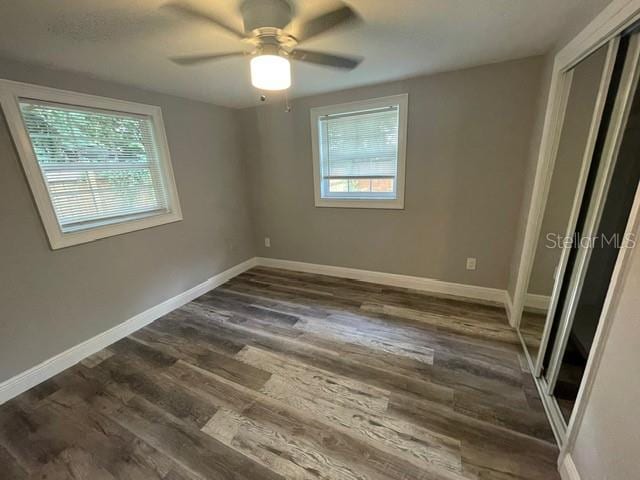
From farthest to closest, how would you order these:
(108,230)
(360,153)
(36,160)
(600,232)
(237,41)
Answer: (360,153)
(108,230)
(36,160)
(237,41)
(600,232)

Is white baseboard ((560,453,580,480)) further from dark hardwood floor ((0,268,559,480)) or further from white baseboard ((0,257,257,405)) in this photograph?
white baseboard ((0,257,257,405))

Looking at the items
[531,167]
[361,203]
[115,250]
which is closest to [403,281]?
[361,203]

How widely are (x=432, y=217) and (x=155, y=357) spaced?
2.85 metres

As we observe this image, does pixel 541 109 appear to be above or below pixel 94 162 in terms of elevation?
above

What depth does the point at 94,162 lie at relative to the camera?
211 cm

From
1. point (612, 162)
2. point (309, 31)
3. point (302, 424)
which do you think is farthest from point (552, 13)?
point (302, 424)

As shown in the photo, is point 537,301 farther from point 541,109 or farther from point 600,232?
point 541,109

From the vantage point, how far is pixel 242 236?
12.0ft

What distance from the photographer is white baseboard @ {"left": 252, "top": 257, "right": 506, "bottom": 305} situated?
2.67 meters

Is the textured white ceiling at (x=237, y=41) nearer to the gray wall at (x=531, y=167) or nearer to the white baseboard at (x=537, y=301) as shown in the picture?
the gray wall at (x=531, y=167)

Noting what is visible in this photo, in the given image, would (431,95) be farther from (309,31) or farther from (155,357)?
(155,357)

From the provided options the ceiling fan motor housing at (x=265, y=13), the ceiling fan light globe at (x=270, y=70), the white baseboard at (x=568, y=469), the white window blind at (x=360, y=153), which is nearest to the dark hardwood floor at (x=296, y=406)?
the white baseboard at (x=568, y=469)

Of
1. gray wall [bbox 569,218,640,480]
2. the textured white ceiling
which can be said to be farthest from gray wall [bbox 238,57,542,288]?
gray wall [bbox 569,218,640,480]

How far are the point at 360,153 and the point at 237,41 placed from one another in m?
1.64
